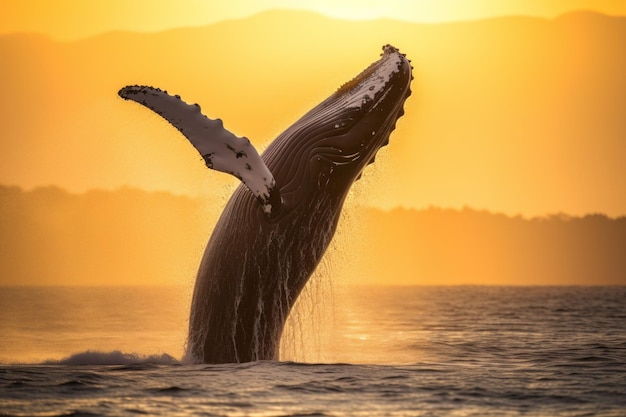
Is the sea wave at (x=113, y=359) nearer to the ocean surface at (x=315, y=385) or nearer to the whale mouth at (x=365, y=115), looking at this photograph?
the ocean surface at (x=315, y=385)

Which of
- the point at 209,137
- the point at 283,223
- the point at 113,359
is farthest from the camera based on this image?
the point at 113,359

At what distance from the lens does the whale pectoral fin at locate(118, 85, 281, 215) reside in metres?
11.9

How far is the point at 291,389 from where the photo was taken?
40.8 feet

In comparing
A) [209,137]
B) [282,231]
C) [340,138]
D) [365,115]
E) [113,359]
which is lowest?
[113,359]

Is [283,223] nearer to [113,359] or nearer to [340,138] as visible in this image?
[340,138]

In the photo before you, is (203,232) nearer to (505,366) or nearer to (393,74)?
(393,74)

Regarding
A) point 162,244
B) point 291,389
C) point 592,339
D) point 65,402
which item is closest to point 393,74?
point 291,389

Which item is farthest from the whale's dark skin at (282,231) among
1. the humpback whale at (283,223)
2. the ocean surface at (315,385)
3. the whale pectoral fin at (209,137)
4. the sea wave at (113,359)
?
the sea wave at (113,359)

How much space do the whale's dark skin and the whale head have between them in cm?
1

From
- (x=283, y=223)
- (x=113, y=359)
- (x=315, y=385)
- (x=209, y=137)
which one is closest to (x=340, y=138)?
(x=283, y=223)

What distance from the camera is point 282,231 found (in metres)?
12.7

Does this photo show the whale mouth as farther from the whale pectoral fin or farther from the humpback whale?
the whale pectoral fin

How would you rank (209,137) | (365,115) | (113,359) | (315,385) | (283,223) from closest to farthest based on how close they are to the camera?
1. (209,137)
2. (283,223)
3. (315,385)
4. (365,115)
5. (113,359)

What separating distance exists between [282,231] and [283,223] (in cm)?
10
